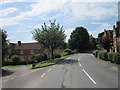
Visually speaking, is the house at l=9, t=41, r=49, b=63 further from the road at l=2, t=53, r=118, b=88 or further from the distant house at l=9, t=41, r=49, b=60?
the road at l=2, t=53, r=118, b=88

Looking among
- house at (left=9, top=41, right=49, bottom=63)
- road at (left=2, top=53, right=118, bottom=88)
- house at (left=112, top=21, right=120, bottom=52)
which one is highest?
house at (left=112, top=21, right=120, bottom=52)

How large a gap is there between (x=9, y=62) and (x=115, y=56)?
108 feet

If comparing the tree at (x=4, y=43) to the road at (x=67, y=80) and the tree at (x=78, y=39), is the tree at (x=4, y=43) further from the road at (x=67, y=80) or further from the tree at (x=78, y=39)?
the tree at (x=78, y=39)

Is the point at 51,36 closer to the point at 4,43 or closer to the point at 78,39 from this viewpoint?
the point at 4,43

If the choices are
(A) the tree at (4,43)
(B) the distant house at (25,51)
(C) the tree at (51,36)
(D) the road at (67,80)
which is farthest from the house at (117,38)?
(B) the distant house at (25,51)

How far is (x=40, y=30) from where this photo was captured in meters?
39.9

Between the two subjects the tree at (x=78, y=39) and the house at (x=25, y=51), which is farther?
the tree at (x=78, y=39)

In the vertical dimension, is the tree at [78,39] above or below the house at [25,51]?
above

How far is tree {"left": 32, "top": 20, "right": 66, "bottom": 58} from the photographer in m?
37.6

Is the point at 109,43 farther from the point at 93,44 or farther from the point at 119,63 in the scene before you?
the point at 93,44

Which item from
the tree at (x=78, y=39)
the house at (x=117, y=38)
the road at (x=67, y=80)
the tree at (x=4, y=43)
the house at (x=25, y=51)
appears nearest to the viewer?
the road at (x=67, y=80)

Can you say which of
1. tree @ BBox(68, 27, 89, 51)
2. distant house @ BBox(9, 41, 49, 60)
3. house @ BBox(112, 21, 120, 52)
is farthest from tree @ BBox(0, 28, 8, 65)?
tree @ BBox(68, 27, 89, 51)

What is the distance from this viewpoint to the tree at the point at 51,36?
37.6m

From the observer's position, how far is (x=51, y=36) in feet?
123
